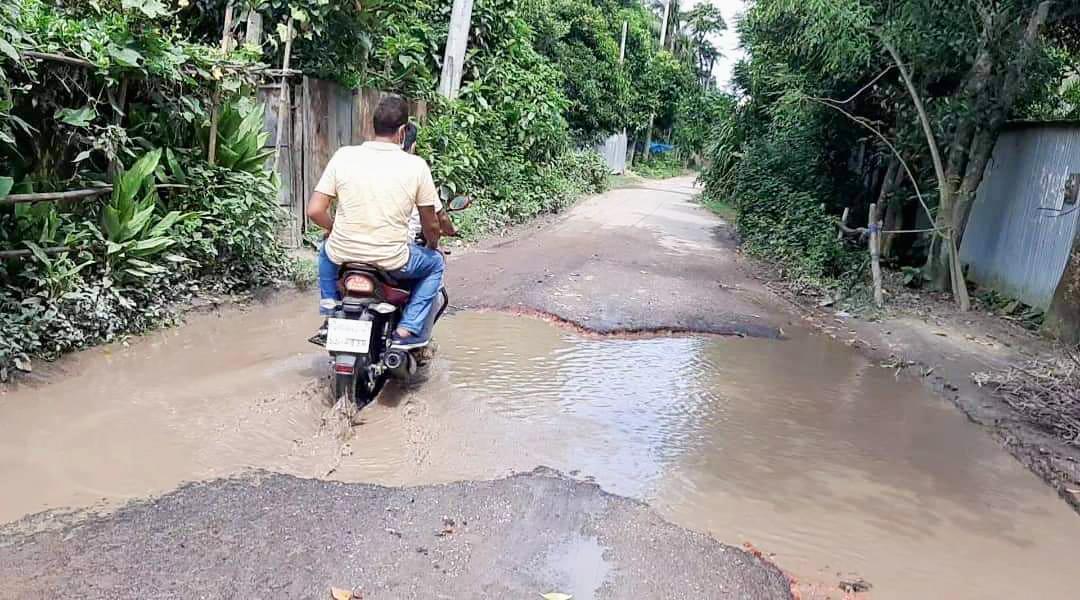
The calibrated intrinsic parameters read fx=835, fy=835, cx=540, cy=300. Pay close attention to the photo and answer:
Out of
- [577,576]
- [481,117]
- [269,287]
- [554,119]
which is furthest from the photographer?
[554,119]

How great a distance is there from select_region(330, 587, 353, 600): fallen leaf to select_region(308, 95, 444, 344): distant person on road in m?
2.06

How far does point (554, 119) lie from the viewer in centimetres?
1556

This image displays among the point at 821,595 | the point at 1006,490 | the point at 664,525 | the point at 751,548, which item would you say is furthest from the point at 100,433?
the point at 1006,490

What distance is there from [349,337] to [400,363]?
0.61 meters

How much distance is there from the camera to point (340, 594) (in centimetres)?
279

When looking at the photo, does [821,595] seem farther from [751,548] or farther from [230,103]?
[230,103]

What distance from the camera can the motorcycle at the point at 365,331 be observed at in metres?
4.41

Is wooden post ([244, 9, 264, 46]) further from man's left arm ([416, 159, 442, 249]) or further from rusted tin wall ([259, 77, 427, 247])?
man's left arm ([416, 159, 442, 249])

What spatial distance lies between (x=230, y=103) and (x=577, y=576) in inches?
207

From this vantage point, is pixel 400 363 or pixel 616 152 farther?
pixel 616 152

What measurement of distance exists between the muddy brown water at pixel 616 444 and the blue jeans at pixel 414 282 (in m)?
0.52

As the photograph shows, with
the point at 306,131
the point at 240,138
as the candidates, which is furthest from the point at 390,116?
the point at 306,131

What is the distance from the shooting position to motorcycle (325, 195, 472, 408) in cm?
441

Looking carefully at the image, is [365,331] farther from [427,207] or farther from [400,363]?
[427,207]
